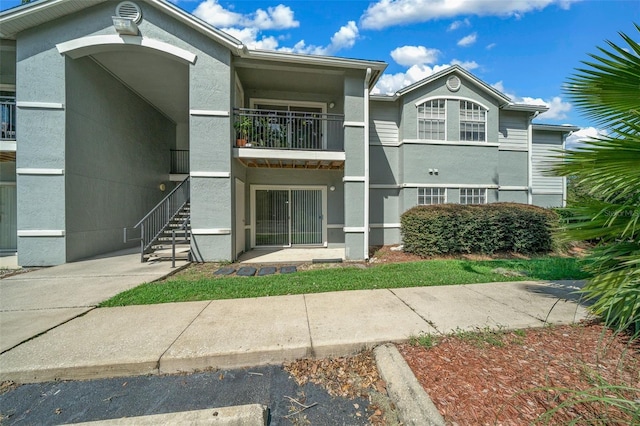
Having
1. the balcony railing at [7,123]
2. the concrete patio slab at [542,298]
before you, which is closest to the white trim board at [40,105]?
the balcony railing at [7,123]

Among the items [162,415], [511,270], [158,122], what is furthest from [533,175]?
[158,122]

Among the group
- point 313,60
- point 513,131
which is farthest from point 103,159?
point 513,131

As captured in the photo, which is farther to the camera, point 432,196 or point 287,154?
point 432,196

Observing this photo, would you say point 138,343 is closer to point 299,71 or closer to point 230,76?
point 230,76

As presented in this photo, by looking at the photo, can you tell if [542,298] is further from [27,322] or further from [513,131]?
[513,131]

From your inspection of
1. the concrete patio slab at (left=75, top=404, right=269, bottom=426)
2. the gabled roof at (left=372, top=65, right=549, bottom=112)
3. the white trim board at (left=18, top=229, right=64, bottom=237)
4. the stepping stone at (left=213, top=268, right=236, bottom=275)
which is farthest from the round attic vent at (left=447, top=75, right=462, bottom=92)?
the white trim board at (left=18, top=229, right=64, bottom=237)

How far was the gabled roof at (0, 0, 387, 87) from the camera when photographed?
6718 millimetres

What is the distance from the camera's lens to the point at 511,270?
21.1ft

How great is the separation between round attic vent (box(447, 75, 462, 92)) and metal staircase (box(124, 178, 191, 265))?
1111 cm

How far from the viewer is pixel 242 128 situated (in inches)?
323

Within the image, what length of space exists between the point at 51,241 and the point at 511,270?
40.8ft

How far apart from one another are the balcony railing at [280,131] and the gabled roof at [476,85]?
2829mm

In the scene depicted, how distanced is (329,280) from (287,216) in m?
5.43

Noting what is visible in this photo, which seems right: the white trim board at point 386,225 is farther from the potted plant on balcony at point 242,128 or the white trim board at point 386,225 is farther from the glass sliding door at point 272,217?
the potted plant on balcony at point 242,128
